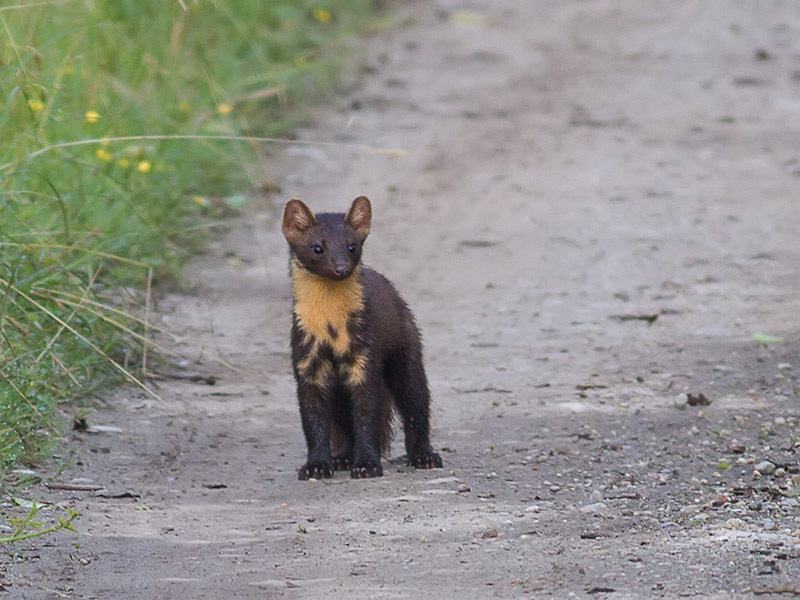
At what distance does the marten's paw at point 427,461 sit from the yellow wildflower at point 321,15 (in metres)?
7.21

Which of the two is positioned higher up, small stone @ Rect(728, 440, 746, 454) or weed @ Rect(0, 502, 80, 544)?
small stone @ Rect(728, 440, 746, 454)

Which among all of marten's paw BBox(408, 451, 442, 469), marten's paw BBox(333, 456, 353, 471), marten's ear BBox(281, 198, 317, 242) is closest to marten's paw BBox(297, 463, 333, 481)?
marten's paw BBox(333, 456, 353, 471)

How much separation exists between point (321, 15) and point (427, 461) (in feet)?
23.9

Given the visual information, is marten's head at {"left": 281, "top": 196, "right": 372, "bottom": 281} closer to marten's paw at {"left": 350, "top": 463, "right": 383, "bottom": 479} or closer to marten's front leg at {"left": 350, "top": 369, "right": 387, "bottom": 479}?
marten's front leg at {"left": 350, "top": 369, "right": 387, "bottom": 479}

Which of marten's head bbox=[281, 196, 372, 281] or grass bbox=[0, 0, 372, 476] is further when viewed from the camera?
grass bbox=[0, 0, 372, 476]

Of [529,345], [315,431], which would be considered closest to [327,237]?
[315,431]

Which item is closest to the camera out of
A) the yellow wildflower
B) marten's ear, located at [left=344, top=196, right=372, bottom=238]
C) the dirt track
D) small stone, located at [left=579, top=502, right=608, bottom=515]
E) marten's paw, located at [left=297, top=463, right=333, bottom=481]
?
the dirt track

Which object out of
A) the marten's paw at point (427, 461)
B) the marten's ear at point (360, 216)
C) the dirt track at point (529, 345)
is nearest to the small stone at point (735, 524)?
the dirt track at point (529, 345)

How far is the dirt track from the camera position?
4.10 m

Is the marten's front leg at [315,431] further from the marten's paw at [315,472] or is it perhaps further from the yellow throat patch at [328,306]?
the yellow throat patch at [328,306]

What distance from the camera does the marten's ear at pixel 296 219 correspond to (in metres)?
5.20

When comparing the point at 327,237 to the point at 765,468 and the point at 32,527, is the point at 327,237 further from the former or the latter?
the point at 765,468

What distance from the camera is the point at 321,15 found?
1177 cm

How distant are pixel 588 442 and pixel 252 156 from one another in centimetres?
438
